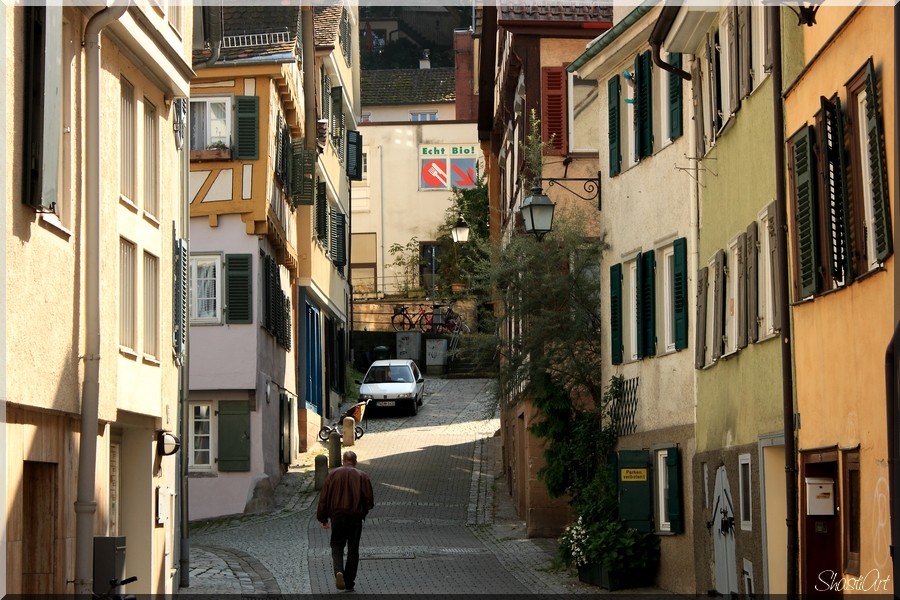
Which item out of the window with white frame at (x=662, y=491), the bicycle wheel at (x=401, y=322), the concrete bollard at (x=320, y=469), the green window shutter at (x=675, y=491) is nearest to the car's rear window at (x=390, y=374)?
the bicycle wheel at (x=401, y=322)

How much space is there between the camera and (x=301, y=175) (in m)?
33.3

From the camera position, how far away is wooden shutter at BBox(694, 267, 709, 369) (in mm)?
17297

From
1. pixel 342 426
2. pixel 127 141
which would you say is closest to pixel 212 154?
pixel 342 426

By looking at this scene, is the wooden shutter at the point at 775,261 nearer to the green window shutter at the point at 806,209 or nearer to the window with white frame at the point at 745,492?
the green window shutter at the point at 806,209

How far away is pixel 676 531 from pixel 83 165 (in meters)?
8.68

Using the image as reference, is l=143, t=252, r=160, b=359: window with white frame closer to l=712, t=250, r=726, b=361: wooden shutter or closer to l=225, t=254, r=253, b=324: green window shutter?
l=712, t=250, r=726, b=361: wooden shutter

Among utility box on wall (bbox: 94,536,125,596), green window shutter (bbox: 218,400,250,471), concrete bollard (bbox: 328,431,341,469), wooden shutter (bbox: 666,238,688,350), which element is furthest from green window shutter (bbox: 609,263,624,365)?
concrete bollard (bbox: 328,431,341,469)

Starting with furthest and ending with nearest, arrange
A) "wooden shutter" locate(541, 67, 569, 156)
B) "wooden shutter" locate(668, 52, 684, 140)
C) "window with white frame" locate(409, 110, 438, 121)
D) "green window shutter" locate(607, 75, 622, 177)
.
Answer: "window with white frame" locate(409, 110, 438, 121)
"wooden shutter" locate(541, 67, 569, 156)
"green window shutter" locate(607, 75, 622, 177)
"wooden shutter" locate(668, 52, 684, 140)

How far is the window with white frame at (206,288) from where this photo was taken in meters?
28.6

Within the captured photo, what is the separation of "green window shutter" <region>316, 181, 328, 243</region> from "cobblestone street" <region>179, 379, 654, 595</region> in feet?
16.9

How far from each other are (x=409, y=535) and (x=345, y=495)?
697cm

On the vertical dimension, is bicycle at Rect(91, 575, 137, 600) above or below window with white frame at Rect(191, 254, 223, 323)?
below

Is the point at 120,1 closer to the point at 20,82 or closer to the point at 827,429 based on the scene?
the point at 20,82

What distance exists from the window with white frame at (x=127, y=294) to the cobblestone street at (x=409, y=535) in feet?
12.2
